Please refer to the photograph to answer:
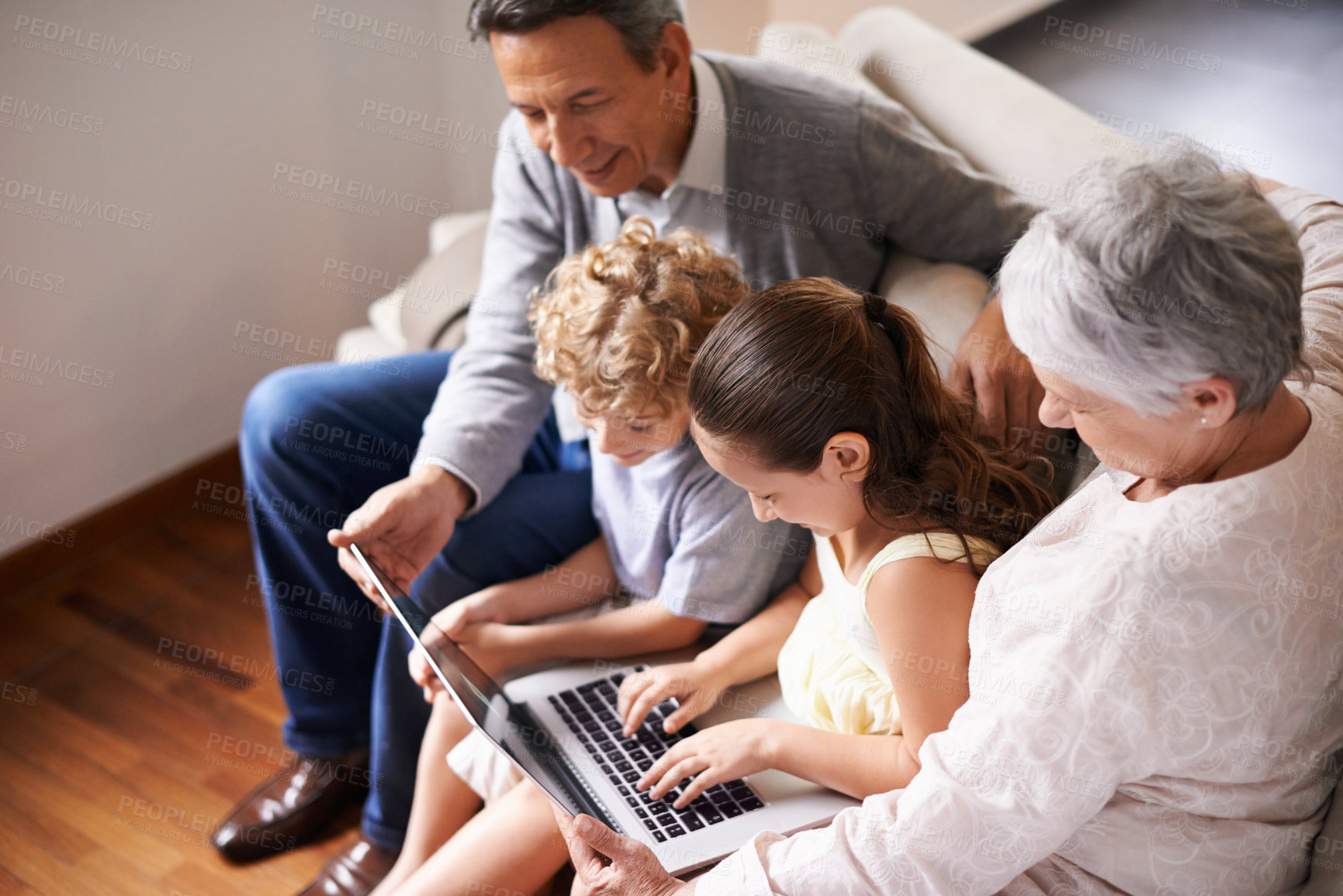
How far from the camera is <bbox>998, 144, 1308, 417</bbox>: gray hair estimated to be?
75 centimetres

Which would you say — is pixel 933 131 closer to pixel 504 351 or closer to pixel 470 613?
pixel 504 351

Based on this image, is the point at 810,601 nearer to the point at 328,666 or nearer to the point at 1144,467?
the point at 1144,467

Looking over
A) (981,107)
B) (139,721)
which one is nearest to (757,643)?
(981,107)

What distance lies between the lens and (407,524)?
145cm

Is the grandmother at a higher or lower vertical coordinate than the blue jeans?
higher

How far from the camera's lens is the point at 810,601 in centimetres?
131

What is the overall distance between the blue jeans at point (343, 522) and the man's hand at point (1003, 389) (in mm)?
615

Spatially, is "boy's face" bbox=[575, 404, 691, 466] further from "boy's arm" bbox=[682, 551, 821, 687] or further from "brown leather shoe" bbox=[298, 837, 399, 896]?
"brown leather shoe" bbox=[298, 837, 399, 896]

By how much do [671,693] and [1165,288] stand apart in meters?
0.74

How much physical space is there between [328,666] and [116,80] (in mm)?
1229

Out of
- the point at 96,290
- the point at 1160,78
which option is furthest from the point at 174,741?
the point at 1160,78

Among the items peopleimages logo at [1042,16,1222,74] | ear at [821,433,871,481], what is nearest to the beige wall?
ear at [821,433,871,481]

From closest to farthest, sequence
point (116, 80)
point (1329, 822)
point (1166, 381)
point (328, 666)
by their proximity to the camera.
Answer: point (1166, 381), point (1329, 822), point (328, 666), point (116, 80)

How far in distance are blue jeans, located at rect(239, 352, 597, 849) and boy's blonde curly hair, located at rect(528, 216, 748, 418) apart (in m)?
0.30
